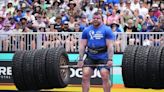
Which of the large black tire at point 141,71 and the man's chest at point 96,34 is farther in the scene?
the man's chest at point 96,34

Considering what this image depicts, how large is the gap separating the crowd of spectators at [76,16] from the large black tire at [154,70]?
532 cm

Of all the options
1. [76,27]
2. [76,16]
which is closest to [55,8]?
[76,16]

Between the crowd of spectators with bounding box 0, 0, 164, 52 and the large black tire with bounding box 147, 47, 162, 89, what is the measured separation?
532cm

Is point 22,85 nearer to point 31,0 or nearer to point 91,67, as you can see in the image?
point 91,67

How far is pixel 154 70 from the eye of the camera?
11.0 m

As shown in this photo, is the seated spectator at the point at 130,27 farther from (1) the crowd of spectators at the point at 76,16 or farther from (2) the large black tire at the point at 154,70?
(2) the large black tire at the point at 154,70

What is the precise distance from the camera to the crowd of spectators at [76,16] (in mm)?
17656

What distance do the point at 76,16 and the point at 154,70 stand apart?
832 centimetres

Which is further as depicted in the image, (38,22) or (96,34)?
(38,22)

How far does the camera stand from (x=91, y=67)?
11234mm

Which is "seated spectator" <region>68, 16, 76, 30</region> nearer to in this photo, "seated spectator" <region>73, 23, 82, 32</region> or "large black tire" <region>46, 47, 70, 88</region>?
"seated spectator" <region>73, 23, 82, 32</region>

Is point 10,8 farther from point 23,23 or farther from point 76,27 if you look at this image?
point 76,27

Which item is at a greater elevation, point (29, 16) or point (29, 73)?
point (29, 16)

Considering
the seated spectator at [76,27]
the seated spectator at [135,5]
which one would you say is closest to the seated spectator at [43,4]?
the seated spectator at [76,27]
